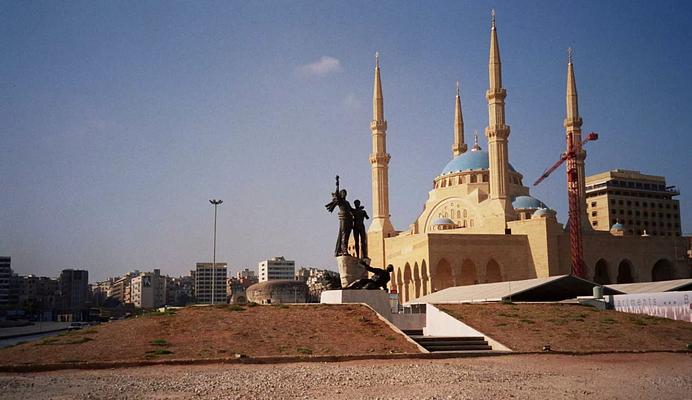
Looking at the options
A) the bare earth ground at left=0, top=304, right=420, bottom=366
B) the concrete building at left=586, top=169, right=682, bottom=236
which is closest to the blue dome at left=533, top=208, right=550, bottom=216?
the bare earth ground at left=0, top=304, right=420, bottom=366

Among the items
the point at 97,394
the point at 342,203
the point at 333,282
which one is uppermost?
the point at 342,203

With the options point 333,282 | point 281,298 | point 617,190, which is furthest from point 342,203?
point 617,190

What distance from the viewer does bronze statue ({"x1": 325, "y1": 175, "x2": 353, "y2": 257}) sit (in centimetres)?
2758

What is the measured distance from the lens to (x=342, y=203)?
2792 centimetres

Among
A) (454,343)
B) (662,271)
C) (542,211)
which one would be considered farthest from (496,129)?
Answer: (454,343)

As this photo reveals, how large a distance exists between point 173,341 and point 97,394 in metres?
6.59

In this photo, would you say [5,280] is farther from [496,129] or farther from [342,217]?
[342,217]

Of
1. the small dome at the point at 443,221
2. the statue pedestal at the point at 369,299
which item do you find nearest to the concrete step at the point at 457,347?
the statue pedestal at the point at 369,299

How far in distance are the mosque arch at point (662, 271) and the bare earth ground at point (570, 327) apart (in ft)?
127

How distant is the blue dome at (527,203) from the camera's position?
62.4 m

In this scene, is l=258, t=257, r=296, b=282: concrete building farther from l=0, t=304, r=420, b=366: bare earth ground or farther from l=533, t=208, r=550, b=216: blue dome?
l=0, t=304, r=420, b=366: bare earth ground

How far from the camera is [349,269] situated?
88.9 ft

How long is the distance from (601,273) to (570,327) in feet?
135

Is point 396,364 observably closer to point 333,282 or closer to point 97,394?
point 97,394
